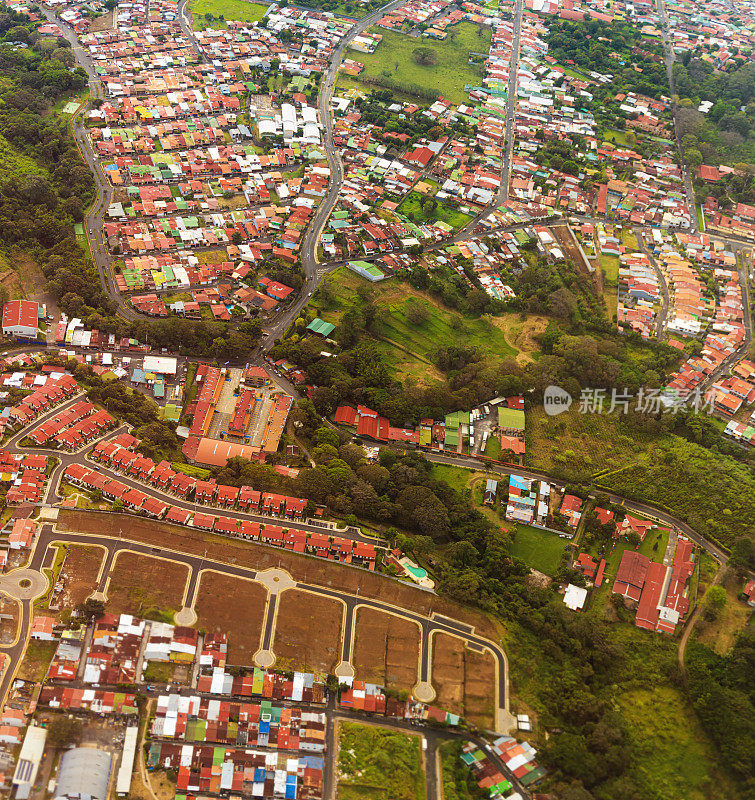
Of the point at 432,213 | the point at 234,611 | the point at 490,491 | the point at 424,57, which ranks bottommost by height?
the point at 490,491

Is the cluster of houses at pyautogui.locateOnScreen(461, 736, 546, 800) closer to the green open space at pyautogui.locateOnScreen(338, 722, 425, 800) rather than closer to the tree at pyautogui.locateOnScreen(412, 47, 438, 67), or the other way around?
the green open space at pyautogui.locateOnScreen(338, 722, 425, 800)

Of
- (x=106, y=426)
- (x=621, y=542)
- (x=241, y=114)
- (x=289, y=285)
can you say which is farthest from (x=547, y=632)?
(x=241, y=114)

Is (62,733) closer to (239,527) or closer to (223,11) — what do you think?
(239,527)

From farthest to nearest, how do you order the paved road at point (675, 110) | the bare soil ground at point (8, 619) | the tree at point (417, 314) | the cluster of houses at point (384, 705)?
the paved road at point (675, 110) < the tree at point (417, 314) < the cluster of houses at point (384, 705) < the bare soil ground at point (8, 619)

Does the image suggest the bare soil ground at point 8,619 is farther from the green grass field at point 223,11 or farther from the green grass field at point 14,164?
the green grass field at point 223,11

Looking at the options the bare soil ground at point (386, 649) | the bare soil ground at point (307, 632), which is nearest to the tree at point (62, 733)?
the bare soil ground at point (307, 632)

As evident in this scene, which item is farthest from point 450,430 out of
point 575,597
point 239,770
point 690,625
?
point 239,770

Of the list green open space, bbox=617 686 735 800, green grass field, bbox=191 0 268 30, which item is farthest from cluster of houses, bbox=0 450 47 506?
green grass field, bbox=191 0 268 30
